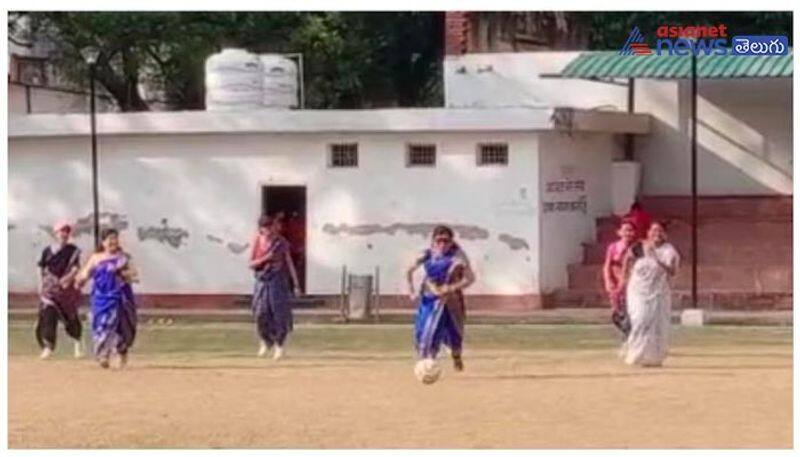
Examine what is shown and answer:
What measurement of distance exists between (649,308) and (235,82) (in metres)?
14.2

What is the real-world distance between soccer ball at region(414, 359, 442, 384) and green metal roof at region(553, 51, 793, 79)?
578 inches

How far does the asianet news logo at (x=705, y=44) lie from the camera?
33.8 m

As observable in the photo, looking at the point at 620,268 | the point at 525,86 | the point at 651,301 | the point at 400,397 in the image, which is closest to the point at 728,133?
the point at 525,86

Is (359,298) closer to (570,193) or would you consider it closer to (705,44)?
(570,193)

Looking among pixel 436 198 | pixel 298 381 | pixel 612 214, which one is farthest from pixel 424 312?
pixel 612 214

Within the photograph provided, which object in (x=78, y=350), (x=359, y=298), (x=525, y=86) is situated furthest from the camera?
(x=525, y=86)

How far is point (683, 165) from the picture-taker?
36281mm

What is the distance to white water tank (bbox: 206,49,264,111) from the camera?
112ft

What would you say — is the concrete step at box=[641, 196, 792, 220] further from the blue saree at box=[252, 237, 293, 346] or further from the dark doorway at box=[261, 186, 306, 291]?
the blue saree at box=[252, 237, 293, 346]

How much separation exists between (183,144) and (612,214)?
20.8ft

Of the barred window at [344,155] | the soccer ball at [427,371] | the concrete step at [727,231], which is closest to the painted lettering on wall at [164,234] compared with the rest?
the barred window at [344,155]

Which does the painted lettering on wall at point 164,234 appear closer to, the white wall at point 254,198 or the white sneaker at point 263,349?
the white wall at point 254,198

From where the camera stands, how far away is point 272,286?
74.8ft

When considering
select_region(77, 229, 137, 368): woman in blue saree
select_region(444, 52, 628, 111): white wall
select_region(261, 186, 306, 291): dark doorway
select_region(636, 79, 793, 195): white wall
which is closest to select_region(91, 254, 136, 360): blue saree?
select_region(77, 229, 137, 368): woman in blue saree
